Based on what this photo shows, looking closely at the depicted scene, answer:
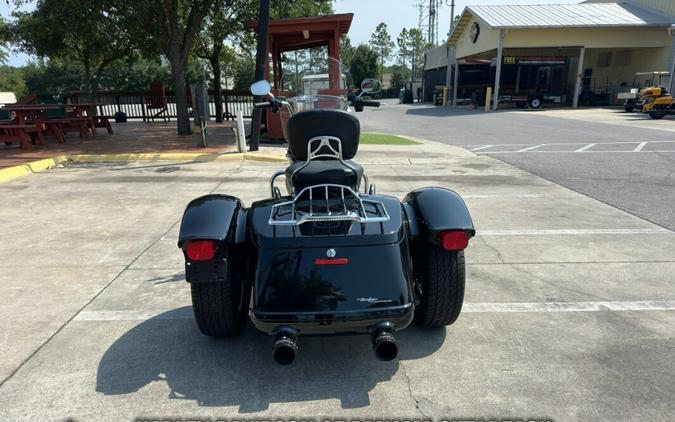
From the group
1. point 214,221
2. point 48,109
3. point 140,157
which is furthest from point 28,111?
point 214,221

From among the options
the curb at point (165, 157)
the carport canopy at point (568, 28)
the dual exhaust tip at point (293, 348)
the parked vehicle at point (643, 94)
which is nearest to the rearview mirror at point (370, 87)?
the dual exhaust tip at point (293, 348)

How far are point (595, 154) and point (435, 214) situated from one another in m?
9.85

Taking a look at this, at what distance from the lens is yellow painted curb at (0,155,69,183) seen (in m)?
8.06

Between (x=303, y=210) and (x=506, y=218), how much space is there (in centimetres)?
386

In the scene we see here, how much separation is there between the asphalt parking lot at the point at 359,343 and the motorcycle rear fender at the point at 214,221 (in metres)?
0.77

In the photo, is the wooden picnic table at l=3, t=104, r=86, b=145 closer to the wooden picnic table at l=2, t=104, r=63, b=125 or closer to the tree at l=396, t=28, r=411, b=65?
the wooden picnic table at l=2, t=104, r=63, b=125

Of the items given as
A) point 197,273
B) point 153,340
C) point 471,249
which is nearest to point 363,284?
point 197,273

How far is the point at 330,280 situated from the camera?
2355 millimetres

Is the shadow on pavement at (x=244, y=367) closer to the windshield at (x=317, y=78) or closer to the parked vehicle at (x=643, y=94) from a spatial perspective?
the windshield at (x=317, y=78)

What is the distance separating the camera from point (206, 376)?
8.39 feet

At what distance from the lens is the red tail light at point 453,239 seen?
264 centimetres

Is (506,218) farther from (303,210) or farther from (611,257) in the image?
(303,210)

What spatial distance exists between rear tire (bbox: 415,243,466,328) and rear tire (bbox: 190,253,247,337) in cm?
120

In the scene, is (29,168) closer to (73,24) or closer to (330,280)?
(73,24)
